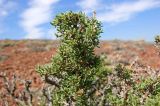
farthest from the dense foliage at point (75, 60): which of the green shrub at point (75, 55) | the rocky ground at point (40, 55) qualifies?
the rocky ground at point (40, 55)

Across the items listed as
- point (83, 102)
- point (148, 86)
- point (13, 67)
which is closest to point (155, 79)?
point (148, 86)

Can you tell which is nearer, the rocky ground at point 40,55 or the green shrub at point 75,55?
the green shrub at point 75,55

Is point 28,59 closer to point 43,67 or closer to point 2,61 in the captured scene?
point 2,61

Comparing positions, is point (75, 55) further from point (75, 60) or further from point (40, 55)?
point (40, 55)

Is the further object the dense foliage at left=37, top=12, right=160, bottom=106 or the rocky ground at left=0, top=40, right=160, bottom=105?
the rocky ground at left=0, top=40, right=160, bottom=105

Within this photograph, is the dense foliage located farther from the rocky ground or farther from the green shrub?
the rocky ground

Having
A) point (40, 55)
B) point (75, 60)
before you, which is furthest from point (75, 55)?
point (40, 55)

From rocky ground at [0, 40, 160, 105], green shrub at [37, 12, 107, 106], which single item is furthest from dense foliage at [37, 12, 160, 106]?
rocky ground at [0, 40, 160, 105]

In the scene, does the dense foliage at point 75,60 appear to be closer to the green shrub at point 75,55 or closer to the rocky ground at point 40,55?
the green shrub at point 75,55
